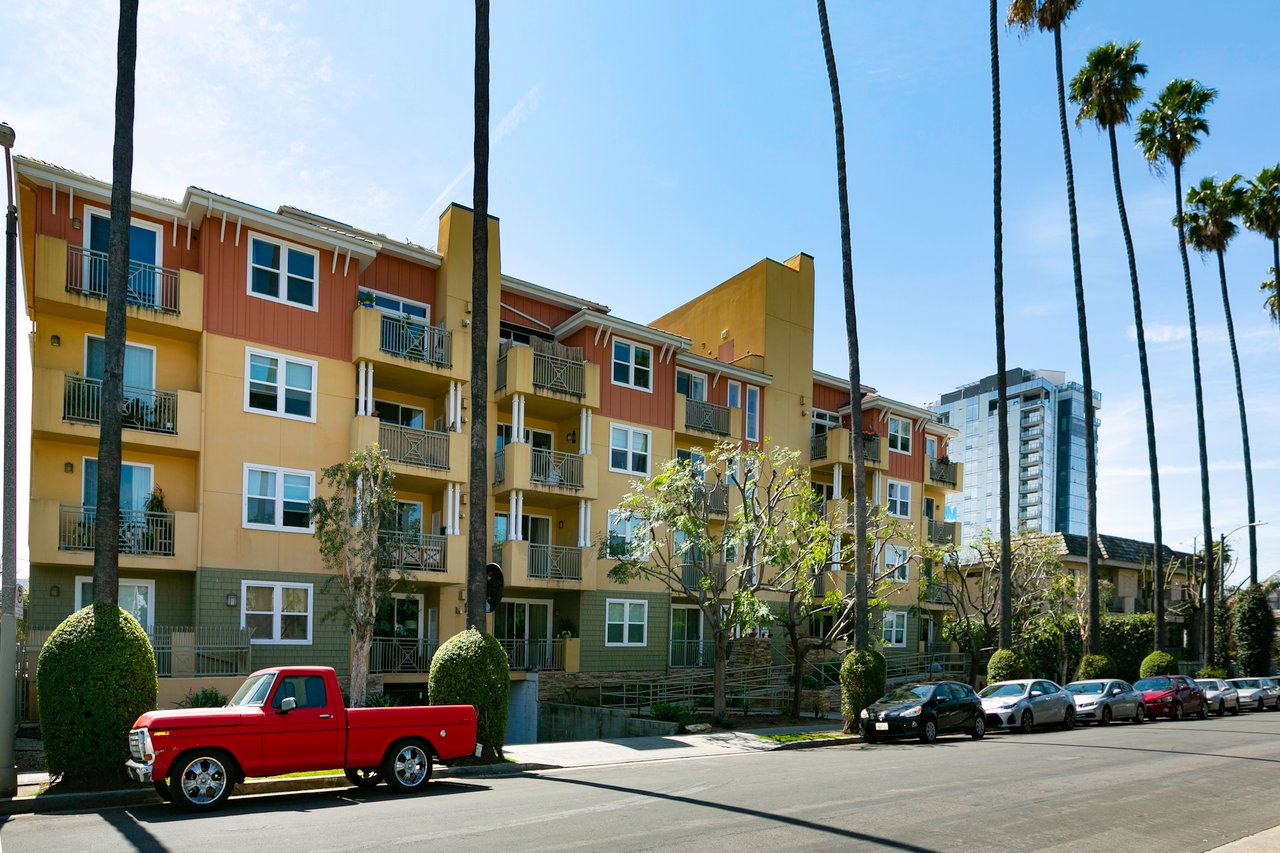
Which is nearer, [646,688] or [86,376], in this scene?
[86,376]

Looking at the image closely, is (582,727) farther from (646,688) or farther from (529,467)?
(529,467)

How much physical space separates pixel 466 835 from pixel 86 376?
18.5 metres

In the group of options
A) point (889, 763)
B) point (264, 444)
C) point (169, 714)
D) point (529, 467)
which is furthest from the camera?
point (529, 467)

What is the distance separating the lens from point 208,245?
2533 centimetres

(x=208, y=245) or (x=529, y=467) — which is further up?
(x=208, y=245)

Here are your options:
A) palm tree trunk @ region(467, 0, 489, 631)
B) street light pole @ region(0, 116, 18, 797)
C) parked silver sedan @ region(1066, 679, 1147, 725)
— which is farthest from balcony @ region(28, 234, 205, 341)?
parked silver sedan @ region(1066, 679, 1147, 725)

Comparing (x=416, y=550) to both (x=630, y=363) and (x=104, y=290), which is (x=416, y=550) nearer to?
(x=104, y=290)

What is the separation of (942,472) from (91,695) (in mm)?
39361

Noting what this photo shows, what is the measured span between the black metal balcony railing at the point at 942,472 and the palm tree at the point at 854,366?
20169 mm

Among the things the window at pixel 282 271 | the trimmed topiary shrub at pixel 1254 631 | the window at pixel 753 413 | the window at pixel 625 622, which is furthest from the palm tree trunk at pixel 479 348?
the trimmed topiary shrub at pixel 1254 631

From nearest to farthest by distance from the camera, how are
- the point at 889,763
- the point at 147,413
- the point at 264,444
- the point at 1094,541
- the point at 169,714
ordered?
the point at 169,714, the point at 889,763, the point at 147,413, the point at 264,444, the point at 1094,541

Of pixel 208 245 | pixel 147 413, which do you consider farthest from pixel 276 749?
pixel 208 245

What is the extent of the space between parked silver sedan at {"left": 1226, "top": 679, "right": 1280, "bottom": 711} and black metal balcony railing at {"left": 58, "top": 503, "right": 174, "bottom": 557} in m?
36.4

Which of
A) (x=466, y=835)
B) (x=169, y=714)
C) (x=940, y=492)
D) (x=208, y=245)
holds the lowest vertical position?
(x=466, y=835)
